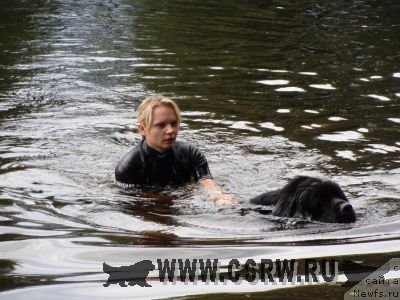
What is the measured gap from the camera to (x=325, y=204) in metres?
6.77

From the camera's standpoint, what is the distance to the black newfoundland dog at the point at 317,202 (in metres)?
6.71

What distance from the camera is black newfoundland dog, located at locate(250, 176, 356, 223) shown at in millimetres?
6711

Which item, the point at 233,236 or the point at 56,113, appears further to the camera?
the point at 56,113

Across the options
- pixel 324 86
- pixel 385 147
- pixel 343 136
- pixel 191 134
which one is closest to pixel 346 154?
pixel 385 147

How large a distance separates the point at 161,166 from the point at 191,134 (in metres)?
2.19

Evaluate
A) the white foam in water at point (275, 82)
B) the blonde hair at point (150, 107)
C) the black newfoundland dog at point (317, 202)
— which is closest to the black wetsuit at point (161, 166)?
the blonde hair at point (150, 107)

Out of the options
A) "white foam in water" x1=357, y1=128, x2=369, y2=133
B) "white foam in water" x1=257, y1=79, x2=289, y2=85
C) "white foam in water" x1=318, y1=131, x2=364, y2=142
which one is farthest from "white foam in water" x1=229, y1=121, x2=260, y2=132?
"white foam in water" x1=257, y1=79, x2=289, y2=85

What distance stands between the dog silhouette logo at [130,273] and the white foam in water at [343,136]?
189 inches

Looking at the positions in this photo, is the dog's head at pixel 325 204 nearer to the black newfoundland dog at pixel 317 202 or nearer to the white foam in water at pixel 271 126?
the black newfoundland dog at pixel 317 202

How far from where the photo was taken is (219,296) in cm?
527

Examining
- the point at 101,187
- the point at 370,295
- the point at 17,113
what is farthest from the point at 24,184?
the point at 370,295

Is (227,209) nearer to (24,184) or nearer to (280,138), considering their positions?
(24,184)

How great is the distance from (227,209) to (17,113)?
4.91m

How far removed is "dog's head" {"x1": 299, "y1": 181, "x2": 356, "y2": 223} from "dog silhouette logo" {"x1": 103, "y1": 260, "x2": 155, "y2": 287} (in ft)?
5.01
